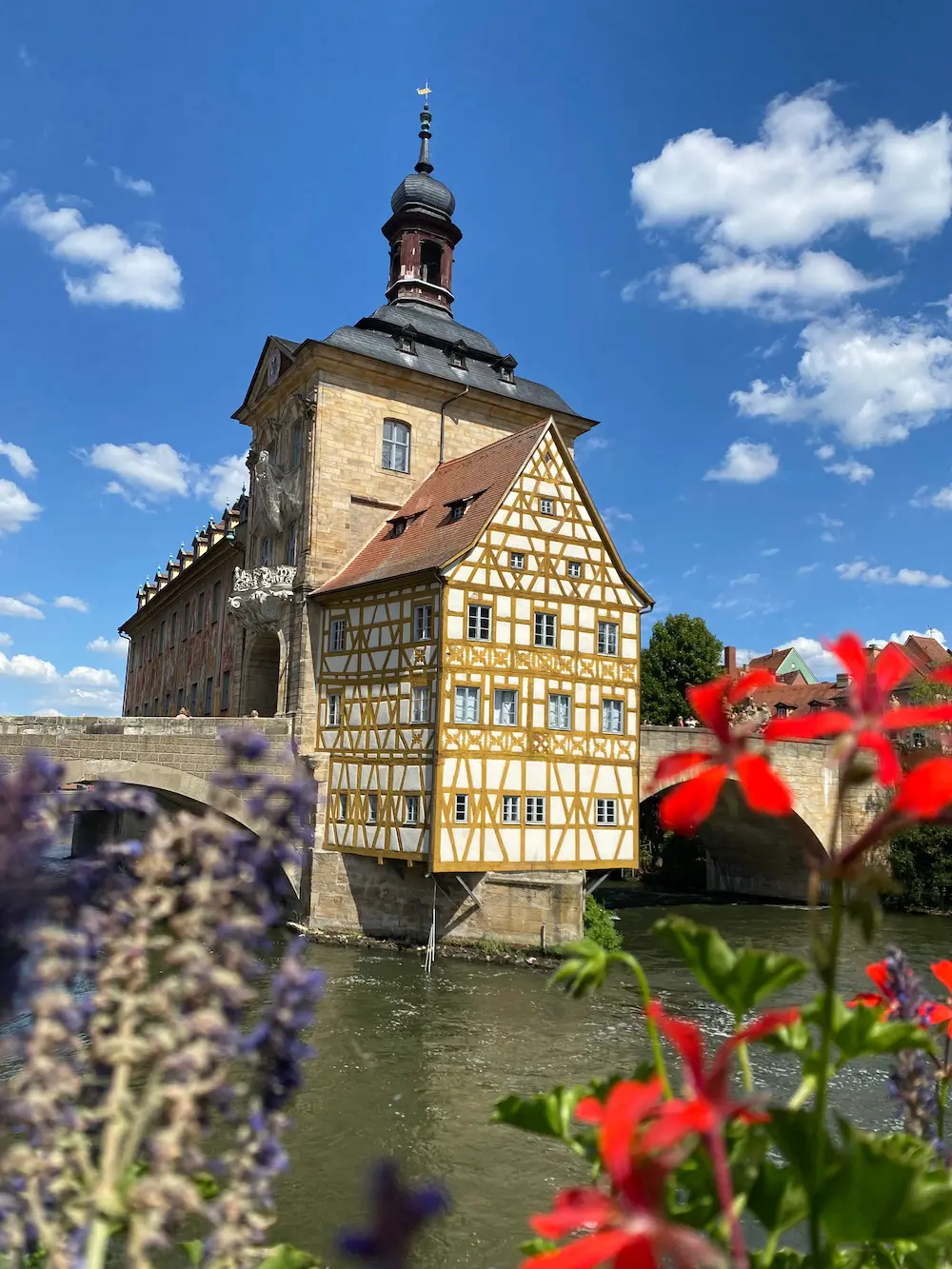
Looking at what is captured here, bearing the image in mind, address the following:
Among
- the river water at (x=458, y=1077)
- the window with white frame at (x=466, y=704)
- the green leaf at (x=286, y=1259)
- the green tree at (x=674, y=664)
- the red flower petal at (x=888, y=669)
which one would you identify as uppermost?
the green tree at (x=674, y=664)

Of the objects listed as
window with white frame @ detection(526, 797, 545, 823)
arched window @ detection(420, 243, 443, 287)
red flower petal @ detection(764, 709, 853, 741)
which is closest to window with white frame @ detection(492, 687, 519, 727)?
window with white frame @ detection(526, 797, 545, 823)

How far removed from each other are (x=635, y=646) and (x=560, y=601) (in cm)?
233

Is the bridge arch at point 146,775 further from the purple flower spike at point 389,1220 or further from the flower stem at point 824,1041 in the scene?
the purple flower spike at point 389,1220

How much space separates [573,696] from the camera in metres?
19.5

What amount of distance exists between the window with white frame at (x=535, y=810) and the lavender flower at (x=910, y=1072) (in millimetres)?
16136

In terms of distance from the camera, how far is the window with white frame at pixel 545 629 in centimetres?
1927

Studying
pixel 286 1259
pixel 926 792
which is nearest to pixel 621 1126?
pixel 926 792

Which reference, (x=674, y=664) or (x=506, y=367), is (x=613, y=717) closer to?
(x=506, y=367)

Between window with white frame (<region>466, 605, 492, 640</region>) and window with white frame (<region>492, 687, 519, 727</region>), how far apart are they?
1089mm

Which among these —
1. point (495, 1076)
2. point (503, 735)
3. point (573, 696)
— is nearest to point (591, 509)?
point (573, 696)

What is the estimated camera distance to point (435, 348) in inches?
993

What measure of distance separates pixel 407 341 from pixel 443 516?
6.00 meters

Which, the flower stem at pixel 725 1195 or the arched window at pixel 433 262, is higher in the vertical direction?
the arched window at pixel 433 262

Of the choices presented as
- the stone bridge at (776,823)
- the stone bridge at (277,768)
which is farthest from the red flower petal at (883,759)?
the stone bridge at (776,823)
